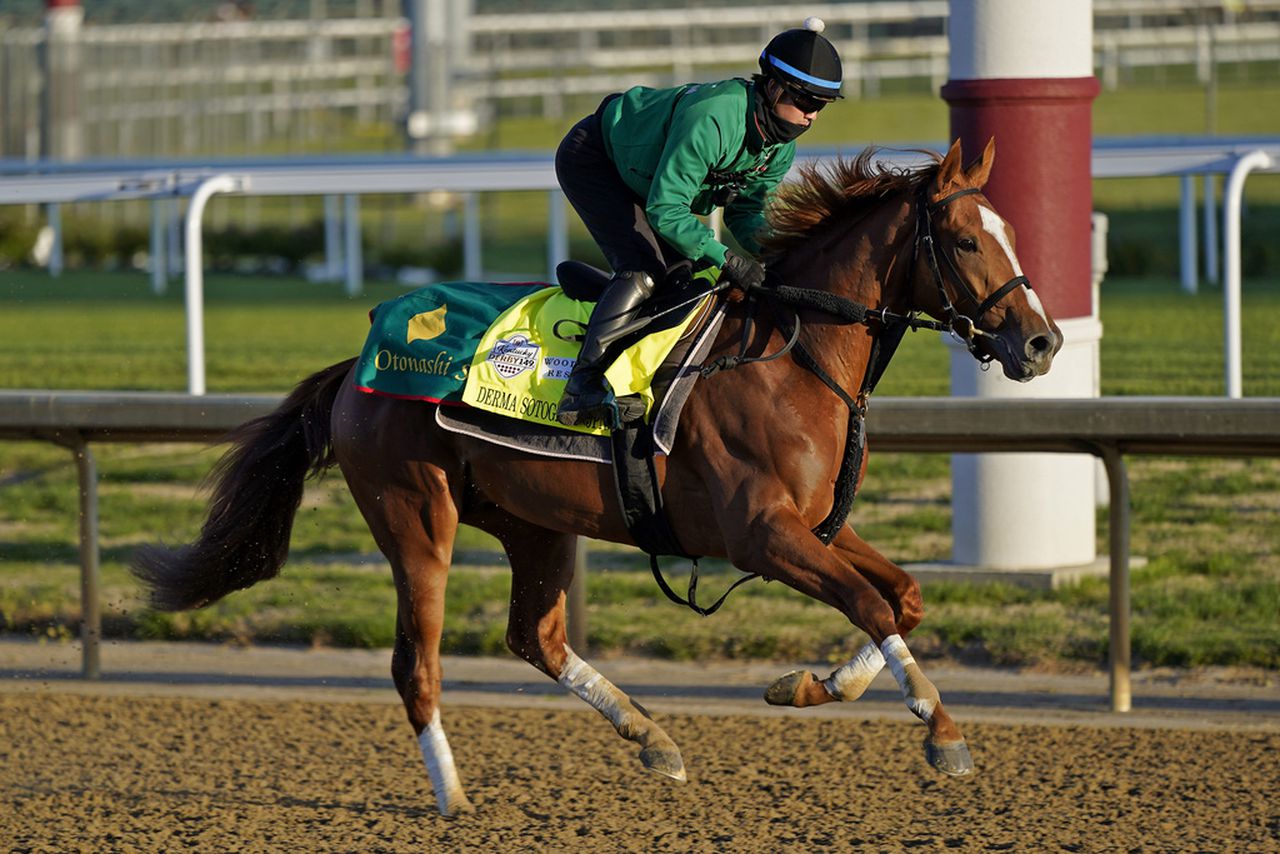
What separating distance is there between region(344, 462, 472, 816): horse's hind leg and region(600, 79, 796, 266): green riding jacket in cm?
97

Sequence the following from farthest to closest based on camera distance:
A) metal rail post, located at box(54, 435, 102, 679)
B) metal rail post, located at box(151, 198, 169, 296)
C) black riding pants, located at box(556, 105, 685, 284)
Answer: metal rail post, located at box(151, 198, 169, 296) → metal rail post, located at box(54, 435, 102, 679) → black riding pants, located at box(556, 105, 685, 284)

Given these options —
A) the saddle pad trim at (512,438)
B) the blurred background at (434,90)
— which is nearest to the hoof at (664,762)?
the saddle pad trim at (512,438)

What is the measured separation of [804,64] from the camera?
171 inches

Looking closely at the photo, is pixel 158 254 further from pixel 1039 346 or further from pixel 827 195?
pixel 1039 346

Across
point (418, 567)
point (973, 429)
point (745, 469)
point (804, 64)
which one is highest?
point (804, 64)

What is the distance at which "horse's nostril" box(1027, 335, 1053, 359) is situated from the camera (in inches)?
164

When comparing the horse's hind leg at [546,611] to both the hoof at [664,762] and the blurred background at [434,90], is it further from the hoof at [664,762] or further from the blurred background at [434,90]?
the blurred background at [434,90]

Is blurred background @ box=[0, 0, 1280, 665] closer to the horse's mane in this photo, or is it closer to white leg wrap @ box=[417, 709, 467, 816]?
white leg wrap @ box=[417, 709, 467, 816]

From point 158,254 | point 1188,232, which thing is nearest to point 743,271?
point 1188,232

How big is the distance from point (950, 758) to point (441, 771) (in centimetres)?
137

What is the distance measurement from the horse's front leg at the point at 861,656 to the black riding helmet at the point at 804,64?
3.51ft

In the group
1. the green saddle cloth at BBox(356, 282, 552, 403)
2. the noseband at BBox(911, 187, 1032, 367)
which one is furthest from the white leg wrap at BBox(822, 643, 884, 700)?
the green saddle cloth at BBox(356, 282, 552, 403)

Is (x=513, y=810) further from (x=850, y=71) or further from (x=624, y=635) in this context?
(x=850, y=71)

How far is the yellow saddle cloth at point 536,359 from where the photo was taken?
458 cm
